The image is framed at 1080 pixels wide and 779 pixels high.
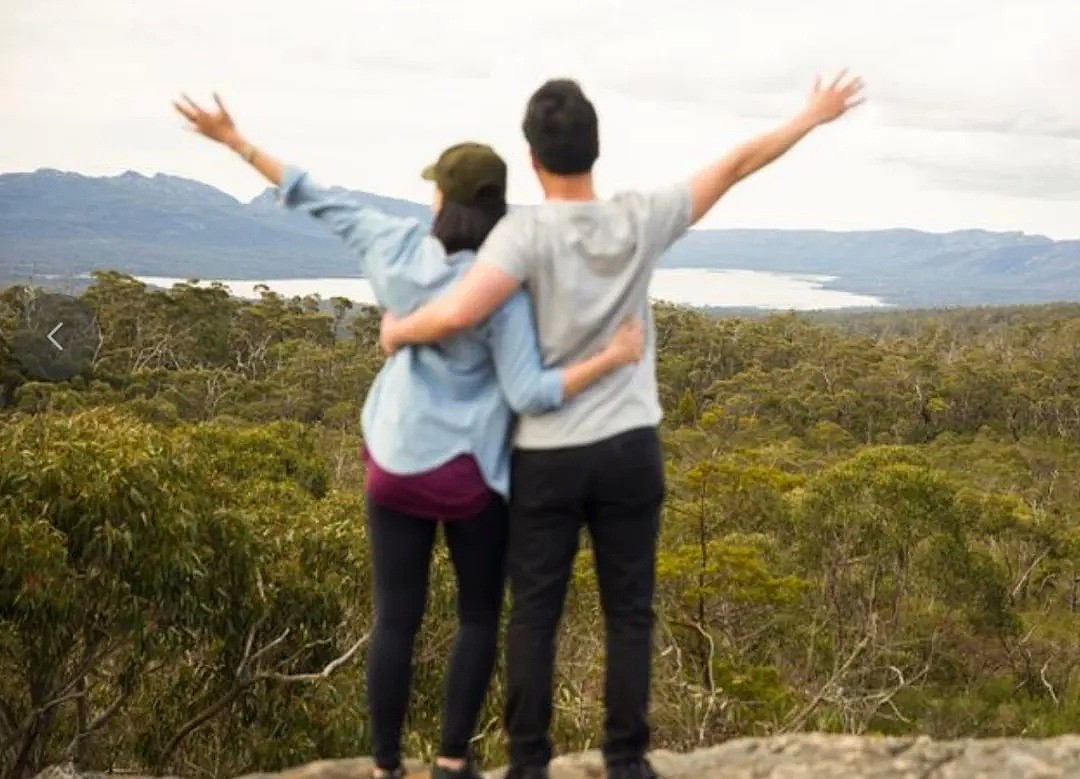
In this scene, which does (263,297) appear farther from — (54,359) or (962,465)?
(962,465)

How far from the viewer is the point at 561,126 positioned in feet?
7.81

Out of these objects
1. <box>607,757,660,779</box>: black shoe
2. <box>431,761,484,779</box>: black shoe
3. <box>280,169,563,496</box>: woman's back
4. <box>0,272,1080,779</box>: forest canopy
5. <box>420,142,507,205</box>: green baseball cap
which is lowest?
<box>0,272,1080,779</box>: forest canopy

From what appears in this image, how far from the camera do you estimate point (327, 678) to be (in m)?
8.09

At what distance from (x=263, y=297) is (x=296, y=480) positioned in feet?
109

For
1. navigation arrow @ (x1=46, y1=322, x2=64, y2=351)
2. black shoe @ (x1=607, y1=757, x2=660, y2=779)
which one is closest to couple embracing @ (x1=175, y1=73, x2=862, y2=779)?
black shoe @ (x1=607, y1=757, x2=660, y2=779)

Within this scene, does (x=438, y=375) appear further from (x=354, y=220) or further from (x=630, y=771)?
(x=630, y=771)

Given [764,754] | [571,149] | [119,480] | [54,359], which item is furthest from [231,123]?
[54,359]

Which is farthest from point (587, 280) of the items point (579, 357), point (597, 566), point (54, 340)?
point (54, 340)

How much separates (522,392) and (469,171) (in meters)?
0.48

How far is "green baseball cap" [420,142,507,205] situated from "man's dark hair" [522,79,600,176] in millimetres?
102

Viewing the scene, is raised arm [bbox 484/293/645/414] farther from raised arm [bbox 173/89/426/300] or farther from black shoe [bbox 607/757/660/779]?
black shoe [bbox 607/757/660/779]

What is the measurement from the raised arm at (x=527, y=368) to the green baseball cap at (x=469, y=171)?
25cm

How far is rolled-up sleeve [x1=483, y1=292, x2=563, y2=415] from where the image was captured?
2.42m

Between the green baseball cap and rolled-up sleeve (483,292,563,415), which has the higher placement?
the green baseball cap
